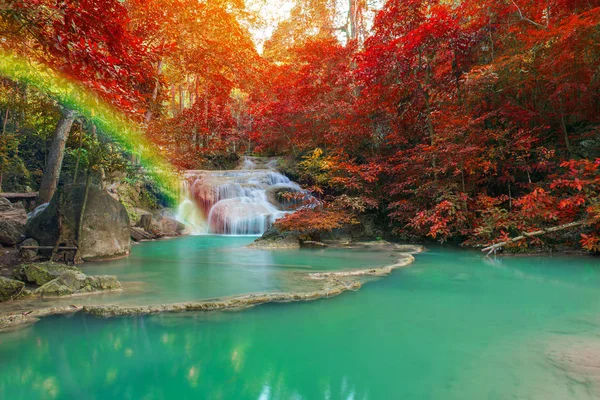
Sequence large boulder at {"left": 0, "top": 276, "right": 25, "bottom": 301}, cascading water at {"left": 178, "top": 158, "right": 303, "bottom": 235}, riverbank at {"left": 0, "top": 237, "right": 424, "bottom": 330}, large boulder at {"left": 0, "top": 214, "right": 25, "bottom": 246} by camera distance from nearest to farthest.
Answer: riverbank at {"left": 0, "top": 237, "right": 424, "bottom": 330}
large boulder at {"left": 0, "top": 276, "right": 25, "bottom": 301}
large boulder at {"left": 0, "top": 214, "right": 25, "bottom": 246}
cascading water at {"left": 178, "top": 158, "right": 303, "bottom": 235}

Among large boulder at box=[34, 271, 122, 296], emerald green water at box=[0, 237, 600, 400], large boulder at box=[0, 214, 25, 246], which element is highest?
large boulder at box=[0, 214, 25, 246]

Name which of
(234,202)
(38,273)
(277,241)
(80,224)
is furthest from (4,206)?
(277,241)

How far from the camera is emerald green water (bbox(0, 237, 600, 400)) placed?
1935 millimetres

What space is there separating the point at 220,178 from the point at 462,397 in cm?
1393

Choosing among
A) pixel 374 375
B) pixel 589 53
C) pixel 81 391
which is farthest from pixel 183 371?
pixel 589 53

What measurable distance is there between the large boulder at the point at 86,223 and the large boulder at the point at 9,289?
8.73 ft

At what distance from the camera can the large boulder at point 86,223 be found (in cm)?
616

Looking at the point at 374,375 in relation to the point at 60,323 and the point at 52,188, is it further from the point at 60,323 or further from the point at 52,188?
the point at 52,188

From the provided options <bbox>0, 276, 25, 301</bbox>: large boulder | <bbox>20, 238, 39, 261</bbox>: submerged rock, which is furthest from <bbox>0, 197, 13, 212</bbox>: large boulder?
<bbox>0, 276, 25, 301</bbox>: large boulder

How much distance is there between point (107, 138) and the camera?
6727 millimetres

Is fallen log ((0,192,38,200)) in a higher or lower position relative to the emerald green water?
higher

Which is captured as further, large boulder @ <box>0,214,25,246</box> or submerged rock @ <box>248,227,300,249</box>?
submerged rock @ <box>248,227,300,249</box>

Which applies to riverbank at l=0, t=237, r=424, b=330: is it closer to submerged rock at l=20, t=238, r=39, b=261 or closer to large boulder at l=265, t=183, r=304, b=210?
submerged rock at l=20, t=238, r=39, b=261

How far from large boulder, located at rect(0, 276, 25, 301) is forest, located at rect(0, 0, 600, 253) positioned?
6.49 ft
